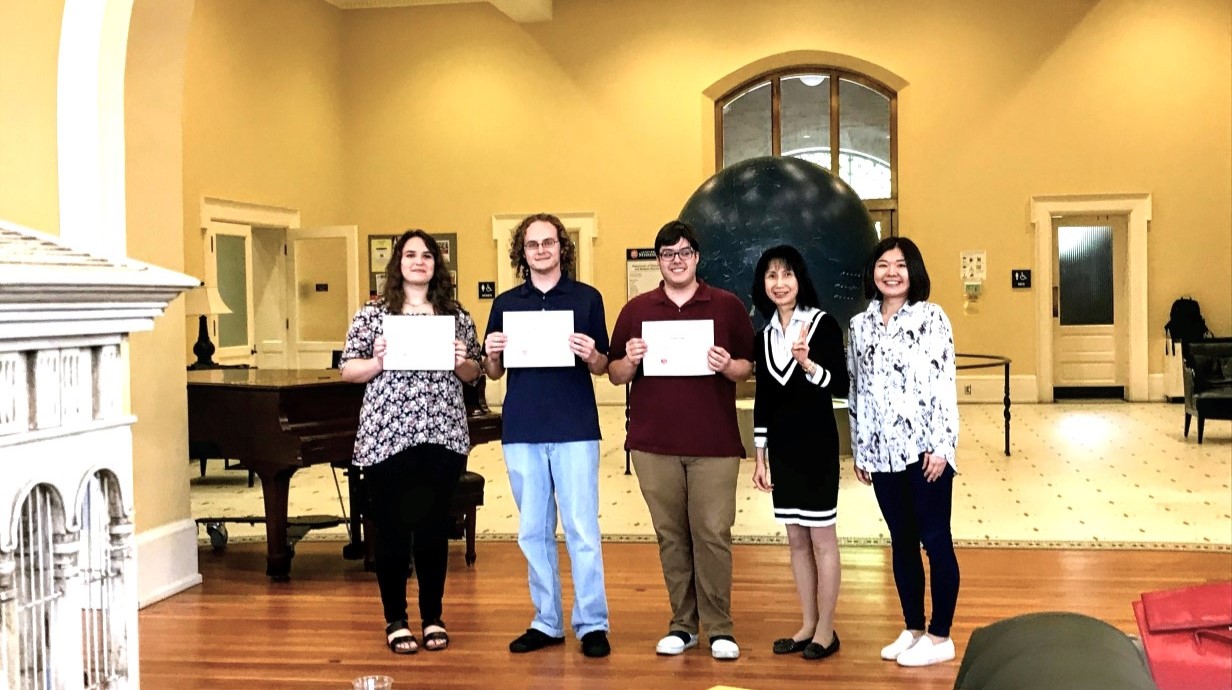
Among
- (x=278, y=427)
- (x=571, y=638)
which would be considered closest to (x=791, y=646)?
(x=571, y=638)

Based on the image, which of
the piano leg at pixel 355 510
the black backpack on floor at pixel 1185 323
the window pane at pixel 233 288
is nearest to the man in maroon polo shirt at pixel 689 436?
the piano leg at pixel 355 510

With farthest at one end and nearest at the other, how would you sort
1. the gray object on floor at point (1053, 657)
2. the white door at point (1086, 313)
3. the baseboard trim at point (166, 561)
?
the white door at point (1086, 313), the baseboard trim at point (166, 561), the gray object on floor at point (1053, 657)

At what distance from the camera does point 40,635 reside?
72.4 inches

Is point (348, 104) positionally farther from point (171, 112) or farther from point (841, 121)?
point (171, 112)

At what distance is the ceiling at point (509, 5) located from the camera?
48.2 feet

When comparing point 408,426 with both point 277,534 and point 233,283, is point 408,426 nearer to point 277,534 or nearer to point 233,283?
point 277,534

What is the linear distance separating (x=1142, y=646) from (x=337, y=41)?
1517 cm

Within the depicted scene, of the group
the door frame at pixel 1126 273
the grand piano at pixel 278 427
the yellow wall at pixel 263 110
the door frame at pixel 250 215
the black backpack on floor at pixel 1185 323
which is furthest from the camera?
the door frame at pixel 1126 273

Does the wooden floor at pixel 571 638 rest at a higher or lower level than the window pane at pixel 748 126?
lower

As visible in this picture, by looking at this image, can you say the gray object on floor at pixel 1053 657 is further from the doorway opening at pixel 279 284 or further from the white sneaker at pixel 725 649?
the doorway opening at pixel 279 284

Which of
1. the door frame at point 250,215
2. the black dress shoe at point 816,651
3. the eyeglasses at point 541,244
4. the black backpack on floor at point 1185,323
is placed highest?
the door frame at point 250,215

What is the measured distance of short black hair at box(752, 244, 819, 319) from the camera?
14.0 feet

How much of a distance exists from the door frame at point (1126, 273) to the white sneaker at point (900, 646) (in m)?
11.0

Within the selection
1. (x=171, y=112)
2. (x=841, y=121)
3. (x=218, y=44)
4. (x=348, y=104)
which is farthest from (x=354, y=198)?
(x=171, y=112)
